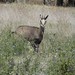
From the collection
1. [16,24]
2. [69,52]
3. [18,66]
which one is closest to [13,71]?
[18,66]

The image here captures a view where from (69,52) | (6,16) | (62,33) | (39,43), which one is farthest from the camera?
(6,16)

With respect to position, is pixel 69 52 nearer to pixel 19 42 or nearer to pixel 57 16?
pixel 19 42

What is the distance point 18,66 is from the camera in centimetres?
677

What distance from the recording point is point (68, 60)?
6.88m

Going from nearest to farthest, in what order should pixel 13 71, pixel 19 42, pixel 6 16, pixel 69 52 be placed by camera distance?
pixel 13 71 < pixel 69 52 < pixel 19 42 < pixel 6 16

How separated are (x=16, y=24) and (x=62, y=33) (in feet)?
6.96

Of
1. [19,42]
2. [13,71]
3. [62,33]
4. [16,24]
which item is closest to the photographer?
[13,71]

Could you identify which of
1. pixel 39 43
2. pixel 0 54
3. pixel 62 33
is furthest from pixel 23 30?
pixel 0 54

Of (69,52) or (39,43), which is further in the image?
(39,43)

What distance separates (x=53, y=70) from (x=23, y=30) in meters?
4.73

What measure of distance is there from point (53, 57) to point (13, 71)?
3.58 ft

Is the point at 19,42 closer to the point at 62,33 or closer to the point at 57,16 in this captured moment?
the point at 62,33

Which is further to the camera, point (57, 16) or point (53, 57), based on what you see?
point (57, 16)

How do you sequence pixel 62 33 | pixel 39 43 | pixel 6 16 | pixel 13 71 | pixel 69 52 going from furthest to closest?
pixel 6 16
pixel 62 33
pixel 39 43
pixel 69 52
pixel 13 71
